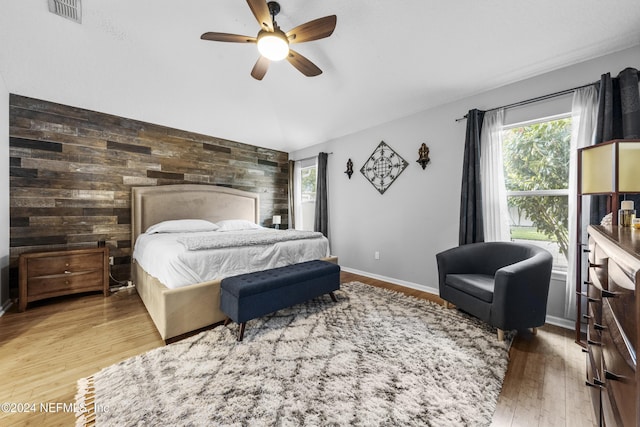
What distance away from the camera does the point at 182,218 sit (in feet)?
13.4

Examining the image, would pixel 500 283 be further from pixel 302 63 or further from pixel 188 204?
pixel 188 204

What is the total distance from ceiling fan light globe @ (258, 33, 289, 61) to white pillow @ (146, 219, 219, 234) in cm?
264

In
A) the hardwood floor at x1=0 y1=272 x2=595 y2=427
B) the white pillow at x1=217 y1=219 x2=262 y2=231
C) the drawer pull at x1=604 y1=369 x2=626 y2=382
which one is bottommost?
the hardwood floor at x1=0 y1=272 x2=595 y2=427

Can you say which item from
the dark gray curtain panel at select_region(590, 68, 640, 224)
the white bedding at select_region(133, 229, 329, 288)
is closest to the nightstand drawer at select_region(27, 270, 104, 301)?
the white bedding at select_region(133, 229, 329, 288)

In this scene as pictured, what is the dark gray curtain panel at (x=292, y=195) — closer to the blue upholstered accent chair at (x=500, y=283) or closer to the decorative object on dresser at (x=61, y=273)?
the decorative object on dresser at (x=61, y=273)

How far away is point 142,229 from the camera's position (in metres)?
3.67

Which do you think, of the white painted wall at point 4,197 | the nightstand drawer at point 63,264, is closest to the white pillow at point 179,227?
the nightstand drawer at point 63,264

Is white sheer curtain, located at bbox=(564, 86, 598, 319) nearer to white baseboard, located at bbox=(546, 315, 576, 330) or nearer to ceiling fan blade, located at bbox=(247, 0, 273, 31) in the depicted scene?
white baseboard, located at bbox=(546, 315, 576, 330)

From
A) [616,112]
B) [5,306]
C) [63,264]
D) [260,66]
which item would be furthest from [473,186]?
[5,306]

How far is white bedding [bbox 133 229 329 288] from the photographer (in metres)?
2.19

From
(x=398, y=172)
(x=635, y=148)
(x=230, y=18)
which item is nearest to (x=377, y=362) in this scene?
(x=635, y=148)

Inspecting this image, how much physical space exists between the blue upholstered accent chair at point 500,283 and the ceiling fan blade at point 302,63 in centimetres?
236

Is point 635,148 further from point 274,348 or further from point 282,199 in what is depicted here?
point 282,199

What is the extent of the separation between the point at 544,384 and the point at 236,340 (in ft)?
7.41
